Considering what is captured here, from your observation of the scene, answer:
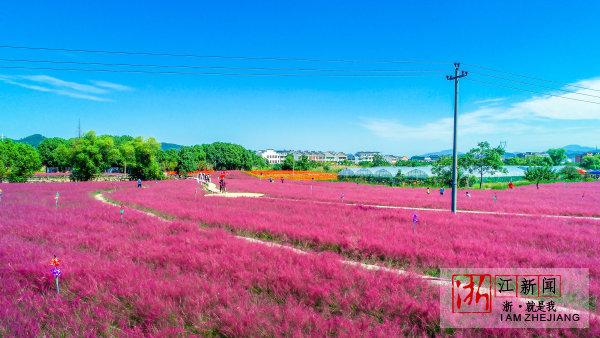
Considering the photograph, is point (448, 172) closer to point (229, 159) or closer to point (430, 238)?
point (430, 238)

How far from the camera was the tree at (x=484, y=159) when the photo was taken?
42.5 meters

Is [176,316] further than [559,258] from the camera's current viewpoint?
No

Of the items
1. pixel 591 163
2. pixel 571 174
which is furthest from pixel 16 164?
pixel 591 163

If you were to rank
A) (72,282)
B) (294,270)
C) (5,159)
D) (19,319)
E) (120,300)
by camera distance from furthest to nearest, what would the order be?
(5,159) < (294,270) < (72,282) < (120,300) < (19,319)

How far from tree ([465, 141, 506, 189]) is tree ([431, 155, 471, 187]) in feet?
2.76

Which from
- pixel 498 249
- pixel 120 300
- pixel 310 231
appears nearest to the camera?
pixel 120 300

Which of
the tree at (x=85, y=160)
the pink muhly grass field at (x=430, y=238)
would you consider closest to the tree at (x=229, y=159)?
the tree at (x=85, y=160)

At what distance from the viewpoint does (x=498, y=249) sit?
852 cm

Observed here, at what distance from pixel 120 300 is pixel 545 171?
238 feet

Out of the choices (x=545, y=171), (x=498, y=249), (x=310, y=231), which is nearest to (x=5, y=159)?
(x=310, y=231)

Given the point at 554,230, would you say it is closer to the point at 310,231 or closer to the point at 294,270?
the point at 310,231

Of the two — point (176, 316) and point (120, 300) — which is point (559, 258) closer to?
point (176, 316)

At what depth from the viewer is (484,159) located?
141 feet

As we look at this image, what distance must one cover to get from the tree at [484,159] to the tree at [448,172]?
843 mm
